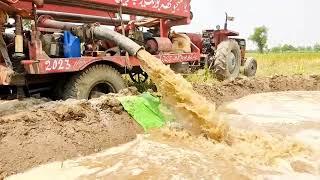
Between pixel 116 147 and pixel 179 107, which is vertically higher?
pixel 179 107

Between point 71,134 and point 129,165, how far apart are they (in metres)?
0.92

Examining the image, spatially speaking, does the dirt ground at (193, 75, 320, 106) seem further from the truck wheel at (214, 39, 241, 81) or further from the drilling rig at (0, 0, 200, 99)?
the drilling rig at (0, 0, 200, 99)

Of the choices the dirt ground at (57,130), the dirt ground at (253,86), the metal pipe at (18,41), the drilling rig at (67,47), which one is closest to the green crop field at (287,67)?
the dirt ground at (253,86)

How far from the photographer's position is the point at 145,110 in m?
6.19

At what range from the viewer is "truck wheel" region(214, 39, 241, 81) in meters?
11.1

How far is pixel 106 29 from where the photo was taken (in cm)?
725

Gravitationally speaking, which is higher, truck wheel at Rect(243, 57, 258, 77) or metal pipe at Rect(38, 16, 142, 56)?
metal pipe at Rect(38, 16, 142, 56)

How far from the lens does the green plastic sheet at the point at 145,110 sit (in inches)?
237

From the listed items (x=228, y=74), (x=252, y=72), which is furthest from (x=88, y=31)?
(x=252, y=72)

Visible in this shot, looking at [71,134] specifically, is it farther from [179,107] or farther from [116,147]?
[179,107]

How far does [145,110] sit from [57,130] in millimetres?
1599

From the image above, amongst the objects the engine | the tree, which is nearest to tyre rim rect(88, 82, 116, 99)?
the engine

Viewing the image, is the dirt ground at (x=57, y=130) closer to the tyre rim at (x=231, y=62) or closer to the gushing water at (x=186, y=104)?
the gushing water at (x=186, y=104)

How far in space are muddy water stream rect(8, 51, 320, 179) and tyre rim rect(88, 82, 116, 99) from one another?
109 centimetres
